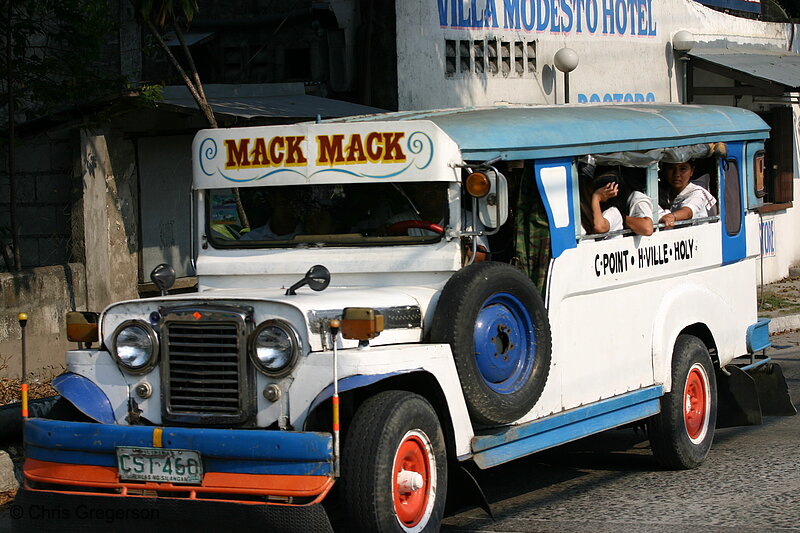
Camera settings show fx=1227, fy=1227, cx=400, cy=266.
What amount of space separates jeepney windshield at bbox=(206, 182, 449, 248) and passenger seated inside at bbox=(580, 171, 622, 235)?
3.75 feet

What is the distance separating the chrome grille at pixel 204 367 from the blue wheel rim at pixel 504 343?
47.0 inches

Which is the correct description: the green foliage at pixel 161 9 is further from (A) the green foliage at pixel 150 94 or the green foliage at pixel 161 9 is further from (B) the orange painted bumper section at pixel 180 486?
(B) the orange painted bumper section at pixel 180 486

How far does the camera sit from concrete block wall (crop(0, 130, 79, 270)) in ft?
37.8

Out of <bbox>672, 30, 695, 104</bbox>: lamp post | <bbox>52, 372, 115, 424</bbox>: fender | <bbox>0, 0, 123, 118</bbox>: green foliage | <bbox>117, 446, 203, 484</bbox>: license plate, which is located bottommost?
<bbox>117, 446, 203, 484</bbox>: license plate

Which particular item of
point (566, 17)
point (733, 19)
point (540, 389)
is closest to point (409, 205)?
point (540, 389)

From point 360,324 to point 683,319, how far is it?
10.7 ft

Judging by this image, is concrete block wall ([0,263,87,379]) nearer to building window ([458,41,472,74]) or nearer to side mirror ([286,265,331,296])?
side mirror ([286,265,331,296])

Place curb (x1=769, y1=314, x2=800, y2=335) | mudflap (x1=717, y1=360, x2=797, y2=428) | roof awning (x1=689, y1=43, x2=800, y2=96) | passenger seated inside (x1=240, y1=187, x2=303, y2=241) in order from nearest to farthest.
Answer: passenger seated inside (x1=240, y1=187, x2=303, y2=241)
mudflap (x1=717, y1=360, x2=797, y2=428)
curb (x1=769, y1=314, x2=800, y2=335)
roof awning (x1=689, y1=43, x2=800, y2=96)

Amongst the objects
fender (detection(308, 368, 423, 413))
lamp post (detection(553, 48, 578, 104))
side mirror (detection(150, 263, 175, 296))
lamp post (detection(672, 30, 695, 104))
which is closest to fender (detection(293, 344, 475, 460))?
fender (detection(308, 368, 423, 413))

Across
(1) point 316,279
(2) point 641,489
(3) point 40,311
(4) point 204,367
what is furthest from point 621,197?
(3) point 40,311

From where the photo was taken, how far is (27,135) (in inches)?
454

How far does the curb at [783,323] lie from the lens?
47.3 ft

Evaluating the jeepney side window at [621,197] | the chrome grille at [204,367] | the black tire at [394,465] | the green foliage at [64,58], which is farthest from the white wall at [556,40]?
the black tire at [394,465]

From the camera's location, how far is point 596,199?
7.20 metres
